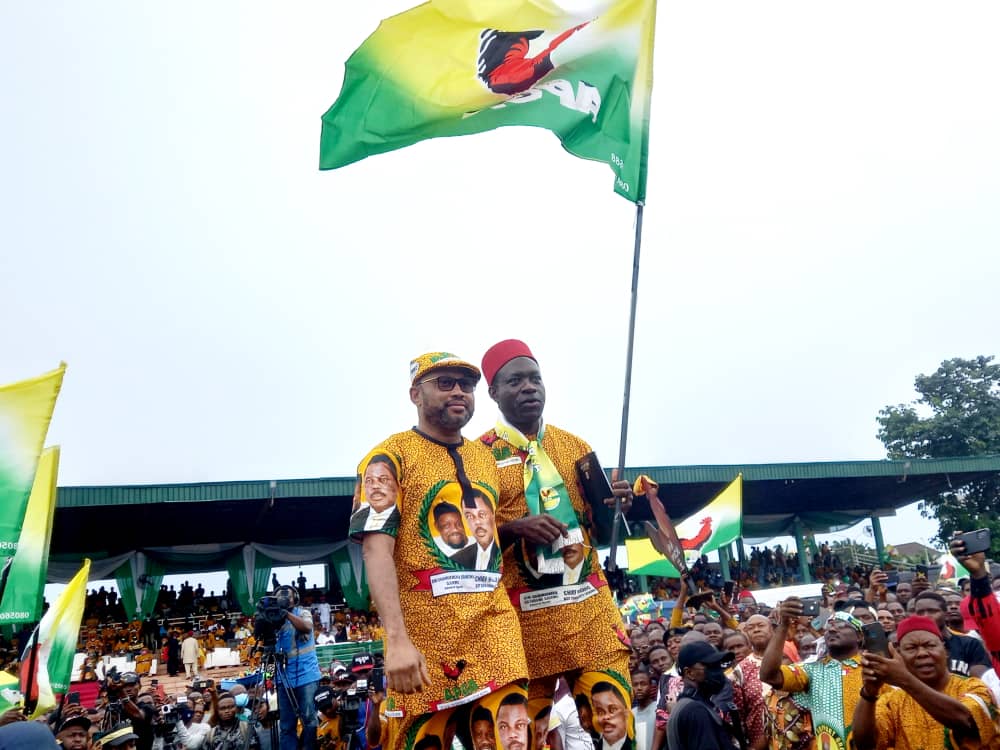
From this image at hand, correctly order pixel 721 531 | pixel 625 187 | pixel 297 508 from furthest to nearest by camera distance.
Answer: pixel 297 508 < pixel 721 531 < pixel 625 187

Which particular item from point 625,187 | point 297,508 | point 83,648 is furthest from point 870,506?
point 625,187

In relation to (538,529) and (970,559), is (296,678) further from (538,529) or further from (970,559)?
(970,559)

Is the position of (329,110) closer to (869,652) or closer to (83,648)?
(869,652)

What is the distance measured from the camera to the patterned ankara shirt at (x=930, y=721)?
3965mm

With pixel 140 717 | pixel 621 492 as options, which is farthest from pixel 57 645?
pixel 621 492

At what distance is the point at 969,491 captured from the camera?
39.2 metres

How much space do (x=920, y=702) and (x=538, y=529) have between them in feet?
5.78

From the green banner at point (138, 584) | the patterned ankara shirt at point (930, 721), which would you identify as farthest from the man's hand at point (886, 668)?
the green banner at point (138, 584)

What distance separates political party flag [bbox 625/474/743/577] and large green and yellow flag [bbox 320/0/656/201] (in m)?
8.72

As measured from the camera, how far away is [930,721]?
4266 mm

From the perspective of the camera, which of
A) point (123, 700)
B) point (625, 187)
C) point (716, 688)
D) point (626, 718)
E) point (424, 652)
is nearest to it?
point (424, 652)

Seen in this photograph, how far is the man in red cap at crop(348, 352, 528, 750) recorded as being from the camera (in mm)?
3152

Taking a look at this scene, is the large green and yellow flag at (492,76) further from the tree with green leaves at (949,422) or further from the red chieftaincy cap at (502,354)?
the tree with green leaves at (949,422)

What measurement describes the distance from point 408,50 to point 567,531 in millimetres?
2614
